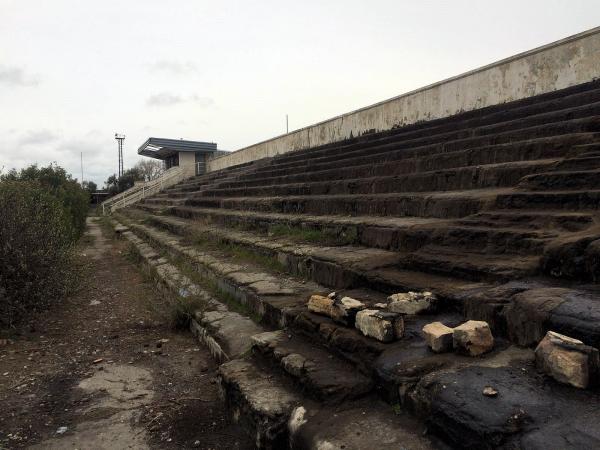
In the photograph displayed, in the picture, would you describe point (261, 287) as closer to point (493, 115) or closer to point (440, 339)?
point (440, 339)

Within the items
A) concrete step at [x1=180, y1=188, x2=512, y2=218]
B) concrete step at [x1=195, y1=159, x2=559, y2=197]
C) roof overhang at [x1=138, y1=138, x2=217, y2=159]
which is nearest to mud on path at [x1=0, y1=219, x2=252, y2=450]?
concrete step at [x1=180, y1=188, x2=512, y2=218]

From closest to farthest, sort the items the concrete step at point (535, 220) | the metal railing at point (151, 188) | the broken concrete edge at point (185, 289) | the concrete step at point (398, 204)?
the concrete step at point (535, 220) < the broken concrete edge at point (185, 289) < the concrete step at point (398, 204) < the metal railing at point (151, 188)

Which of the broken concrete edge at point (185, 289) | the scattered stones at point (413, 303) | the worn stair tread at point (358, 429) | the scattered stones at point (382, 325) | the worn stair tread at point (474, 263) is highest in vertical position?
the worn stair tread at point (474, 263)

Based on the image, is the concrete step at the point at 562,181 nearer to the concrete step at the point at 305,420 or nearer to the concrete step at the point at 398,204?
the concrete step at the point at 398,204

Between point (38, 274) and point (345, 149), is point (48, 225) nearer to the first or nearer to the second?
point (38, 274)

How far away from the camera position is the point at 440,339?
2.11 m

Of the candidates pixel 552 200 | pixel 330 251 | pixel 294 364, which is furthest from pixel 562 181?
pixel 294 364

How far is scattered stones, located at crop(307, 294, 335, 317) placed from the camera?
2.90 meters

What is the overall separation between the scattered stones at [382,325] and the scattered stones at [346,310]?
12 centimetres

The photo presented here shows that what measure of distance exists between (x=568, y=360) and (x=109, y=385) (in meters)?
3.10

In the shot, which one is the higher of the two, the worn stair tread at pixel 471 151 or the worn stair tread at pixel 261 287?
the worn stair tread at pixel 471 151

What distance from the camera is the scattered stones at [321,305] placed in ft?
9.53

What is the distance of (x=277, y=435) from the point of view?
7.21 feet

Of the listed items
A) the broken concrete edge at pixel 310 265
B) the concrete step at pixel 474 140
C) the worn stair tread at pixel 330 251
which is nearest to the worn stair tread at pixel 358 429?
the broken concrete edge at pixel 310 265
